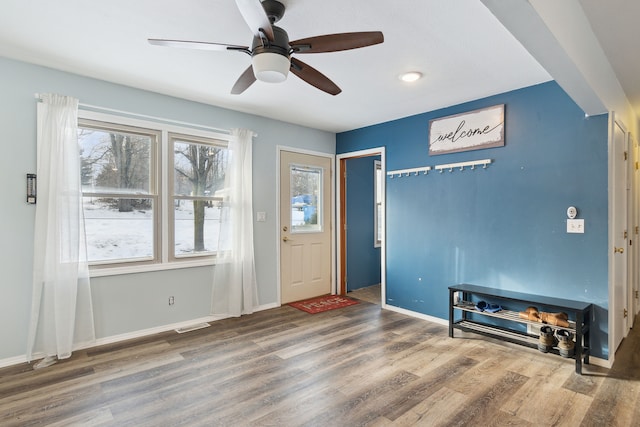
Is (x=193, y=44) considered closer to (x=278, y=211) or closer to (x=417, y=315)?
(x=278, y=211)

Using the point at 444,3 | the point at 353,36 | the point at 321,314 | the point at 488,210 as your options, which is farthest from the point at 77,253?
the point at 488,210

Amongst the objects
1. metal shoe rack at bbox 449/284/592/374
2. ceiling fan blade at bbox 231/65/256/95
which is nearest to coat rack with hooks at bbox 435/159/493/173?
metal shoe rack at bbox 449/284/592/374

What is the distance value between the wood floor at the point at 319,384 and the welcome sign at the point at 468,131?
201 cm

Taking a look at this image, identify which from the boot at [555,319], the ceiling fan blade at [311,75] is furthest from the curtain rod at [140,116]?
the boot at [555,319]

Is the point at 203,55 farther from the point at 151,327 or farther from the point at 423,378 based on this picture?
the point at 423,378

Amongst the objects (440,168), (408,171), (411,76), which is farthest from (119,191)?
(440,168)

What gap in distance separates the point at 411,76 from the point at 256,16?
1.78m

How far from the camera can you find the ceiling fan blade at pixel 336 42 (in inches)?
74.9

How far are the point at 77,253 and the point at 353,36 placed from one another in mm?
2919

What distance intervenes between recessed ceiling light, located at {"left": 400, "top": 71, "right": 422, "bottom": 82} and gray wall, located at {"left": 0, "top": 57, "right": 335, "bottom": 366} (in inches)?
79.4

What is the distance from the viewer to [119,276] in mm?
3381

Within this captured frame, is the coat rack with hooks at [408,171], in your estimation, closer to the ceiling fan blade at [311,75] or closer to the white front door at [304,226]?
the white front door at [304,226]

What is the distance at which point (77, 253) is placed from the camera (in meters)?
3.07

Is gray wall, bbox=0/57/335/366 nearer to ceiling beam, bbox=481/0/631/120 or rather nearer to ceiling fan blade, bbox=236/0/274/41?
ceiling fan blade, bbox=236/0/274/41
